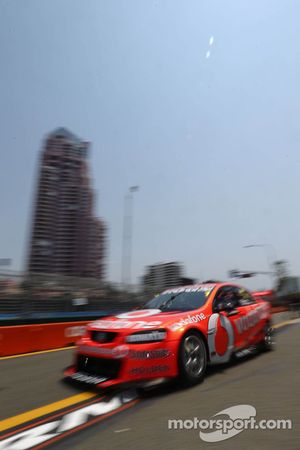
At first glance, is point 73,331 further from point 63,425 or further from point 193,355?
point 63,425

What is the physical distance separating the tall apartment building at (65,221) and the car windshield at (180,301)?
5205 centimetres

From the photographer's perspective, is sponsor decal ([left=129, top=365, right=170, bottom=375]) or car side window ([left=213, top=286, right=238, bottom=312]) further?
car side window ([left=213, top=286, right=238, bottom=312])

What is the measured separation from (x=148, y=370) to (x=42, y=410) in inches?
49.9

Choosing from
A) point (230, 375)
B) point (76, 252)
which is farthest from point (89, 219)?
point (230, 375)

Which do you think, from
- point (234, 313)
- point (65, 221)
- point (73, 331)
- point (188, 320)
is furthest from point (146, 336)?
point (65, 221)

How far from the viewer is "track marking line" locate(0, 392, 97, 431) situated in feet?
11.8

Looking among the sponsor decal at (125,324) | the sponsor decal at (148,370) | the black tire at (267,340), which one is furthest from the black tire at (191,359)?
the black tire at (267,340)

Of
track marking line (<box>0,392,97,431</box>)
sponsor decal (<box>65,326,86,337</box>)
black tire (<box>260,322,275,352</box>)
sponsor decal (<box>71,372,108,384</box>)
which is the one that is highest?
black tire (<box>260,322,275,352</box>)

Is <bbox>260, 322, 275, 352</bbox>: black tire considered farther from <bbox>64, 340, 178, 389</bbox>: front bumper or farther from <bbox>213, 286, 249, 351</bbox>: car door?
<bbox>64, 340, 178, 389</bbox>: front bumper

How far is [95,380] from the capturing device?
425cm

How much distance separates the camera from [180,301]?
5664 millimetres

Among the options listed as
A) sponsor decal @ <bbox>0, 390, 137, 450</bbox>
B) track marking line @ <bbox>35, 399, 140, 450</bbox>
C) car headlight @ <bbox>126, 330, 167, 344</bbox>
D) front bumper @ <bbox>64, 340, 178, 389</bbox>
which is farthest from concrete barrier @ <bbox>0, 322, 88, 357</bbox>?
track marking line @ <bbox>35, 399, 140, 450</bbox>

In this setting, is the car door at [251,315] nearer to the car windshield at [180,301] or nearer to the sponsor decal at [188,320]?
→ the car windshield at [180,301]

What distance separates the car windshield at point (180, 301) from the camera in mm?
5396
